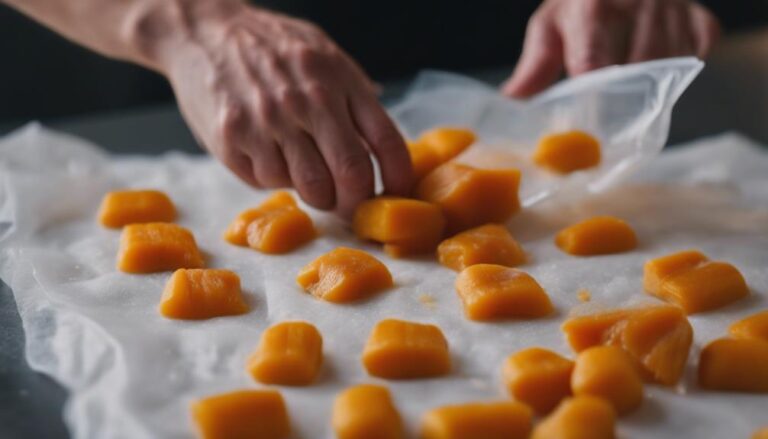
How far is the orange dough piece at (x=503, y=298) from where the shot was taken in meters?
1.49

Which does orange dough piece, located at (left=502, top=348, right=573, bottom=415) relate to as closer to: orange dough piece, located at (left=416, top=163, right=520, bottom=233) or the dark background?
orange dough piece, located at (left=416, top=163, right=520, bottom=233)

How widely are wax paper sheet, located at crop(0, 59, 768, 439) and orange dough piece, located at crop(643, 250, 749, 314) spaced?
0.07 ft

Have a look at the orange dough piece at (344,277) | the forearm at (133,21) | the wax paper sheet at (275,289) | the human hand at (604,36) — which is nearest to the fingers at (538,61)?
the human hand at (604,36)

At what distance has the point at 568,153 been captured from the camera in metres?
2.00

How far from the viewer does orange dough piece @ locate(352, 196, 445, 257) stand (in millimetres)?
1741

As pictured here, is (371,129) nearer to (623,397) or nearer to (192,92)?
(192,92)

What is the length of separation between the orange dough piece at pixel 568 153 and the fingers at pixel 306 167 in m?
0.49

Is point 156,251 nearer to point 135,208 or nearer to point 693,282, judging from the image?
point 135,208

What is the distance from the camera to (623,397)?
1226 mm

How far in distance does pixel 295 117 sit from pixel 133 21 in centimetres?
53

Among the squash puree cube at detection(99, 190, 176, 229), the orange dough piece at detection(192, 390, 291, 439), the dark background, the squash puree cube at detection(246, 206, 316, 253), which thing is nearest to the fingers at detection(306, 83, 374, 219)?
the squash puree cube at detection(246, 206, 316, 253)

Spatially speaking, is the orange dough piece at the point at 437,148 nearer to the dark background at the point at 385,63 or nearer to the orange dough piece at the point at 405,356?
the orange dough piece at the point at 405,356

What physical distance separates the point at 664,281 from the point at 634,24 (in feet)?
3.03

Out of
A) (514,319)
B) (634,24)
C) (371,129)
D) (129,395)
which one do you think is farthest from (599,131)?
(129,395)
